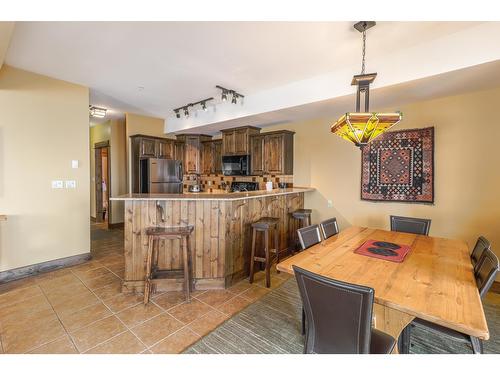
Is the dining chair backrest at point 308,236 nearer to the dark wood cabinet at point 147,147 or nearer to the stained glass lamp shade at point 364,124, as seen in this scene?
the stained glass lamp shade at point 364,124

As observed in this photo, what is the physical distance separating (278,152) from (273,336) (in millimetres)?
3292

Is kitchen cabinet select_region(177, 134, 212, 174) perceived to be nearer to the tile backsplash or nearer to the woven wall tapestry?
the tile backsplash

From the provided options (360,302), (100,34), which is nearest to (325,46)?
(100,34)

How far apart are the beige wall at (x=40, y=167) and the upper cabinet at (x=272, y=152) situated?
293cm

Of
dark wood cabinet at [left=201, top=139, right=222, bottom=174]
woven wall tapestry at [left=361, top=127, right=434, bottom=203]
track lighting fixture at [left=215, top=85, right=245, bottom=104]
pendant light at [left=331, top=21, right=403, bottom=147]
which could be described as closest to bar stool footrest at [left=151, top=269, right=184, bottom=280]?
pendant light at [left=331, top=21, right=403, bottom=147]

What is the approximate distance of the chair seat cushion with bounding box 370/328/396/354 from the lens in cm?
125

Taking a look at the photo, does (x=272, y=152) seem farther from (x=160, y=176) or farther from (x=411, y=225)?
(x=411, y=225)

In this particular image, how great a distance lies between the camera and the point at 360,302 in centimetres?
109

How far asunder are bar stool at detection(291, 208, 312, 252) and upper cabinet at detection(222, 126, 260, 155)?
1673 mm

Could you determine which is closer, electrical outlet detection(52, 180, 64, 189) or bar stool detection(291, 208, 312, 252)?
electrical outlet detection(52, 180, 64, 189)

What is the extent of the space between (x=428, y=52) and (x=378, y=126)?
1220 mm

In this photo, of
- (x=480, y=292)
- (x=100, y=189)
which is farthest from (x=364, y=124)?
(x=100, y=189)
